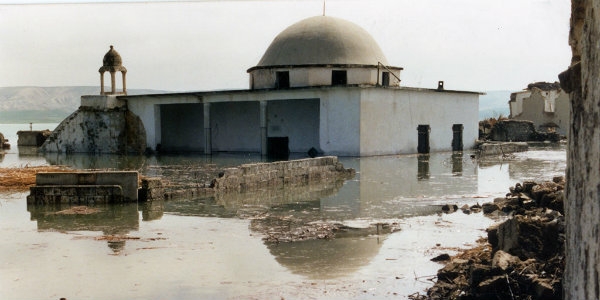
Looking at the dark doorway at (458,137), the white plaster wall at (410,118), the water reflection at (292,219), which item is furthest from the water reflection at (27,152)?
the dark doorway at (458,137)

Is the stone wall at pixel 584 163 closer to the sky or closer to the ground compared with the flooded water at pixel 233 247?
closer to the sky

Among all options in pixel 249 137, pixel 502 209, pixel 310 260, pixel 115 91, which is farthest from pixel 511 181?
pixel 115 91

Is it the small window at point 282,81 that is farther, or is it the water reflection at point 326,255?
the small window at point 282,81

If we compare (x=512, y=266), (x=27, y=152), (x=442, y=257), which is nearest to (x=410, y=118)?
(x=27, y=152)

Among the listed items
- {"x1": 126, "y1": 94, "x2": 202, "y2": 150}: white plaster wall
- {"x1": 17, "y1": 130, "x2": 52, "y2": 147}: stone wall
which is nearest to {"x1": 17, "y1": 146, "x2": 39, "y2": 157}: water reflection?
{"x1": 17, "y1": 130, "x2": 52, "y2": 147}: stone wall

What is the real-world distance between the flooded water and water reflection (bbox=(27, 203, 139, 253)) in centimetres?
2

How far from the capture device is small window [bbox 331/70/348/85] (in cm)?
3456

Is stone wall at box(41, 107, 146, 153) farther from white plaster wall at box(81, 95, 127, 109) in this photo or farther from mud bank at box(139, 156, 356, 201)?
mud bank at box(139, 156, 356, 201)

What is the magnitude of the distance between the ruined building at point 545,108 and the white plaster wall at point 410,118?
18.1 meters

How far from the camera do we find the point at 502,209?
1448 centimetres

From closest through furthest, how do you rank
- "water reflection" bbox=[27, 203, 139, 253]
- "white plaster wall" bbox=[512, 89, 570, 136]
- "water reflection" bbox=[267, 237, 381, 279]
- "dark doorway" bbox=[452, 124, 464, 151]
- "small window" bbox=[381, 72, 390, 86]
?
"water reflection" bbox=[267, 237, 381, 279] < "water reflection" bbox=[27, 203, 139, 253] < "small window" bbox=[381, 72, 390, 86] < "dark doorway" bbox=[452, 124, 464, 151] < "white plaster wall" bbox=[512, 89, 570, 136]

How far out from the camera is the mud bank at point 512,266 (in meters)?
7.46

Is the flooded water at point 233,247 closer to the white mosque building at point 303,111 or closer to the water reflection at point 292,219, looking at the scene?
the water reflection at point 292,219

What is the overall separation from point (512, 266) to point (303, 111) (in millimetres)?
29203
